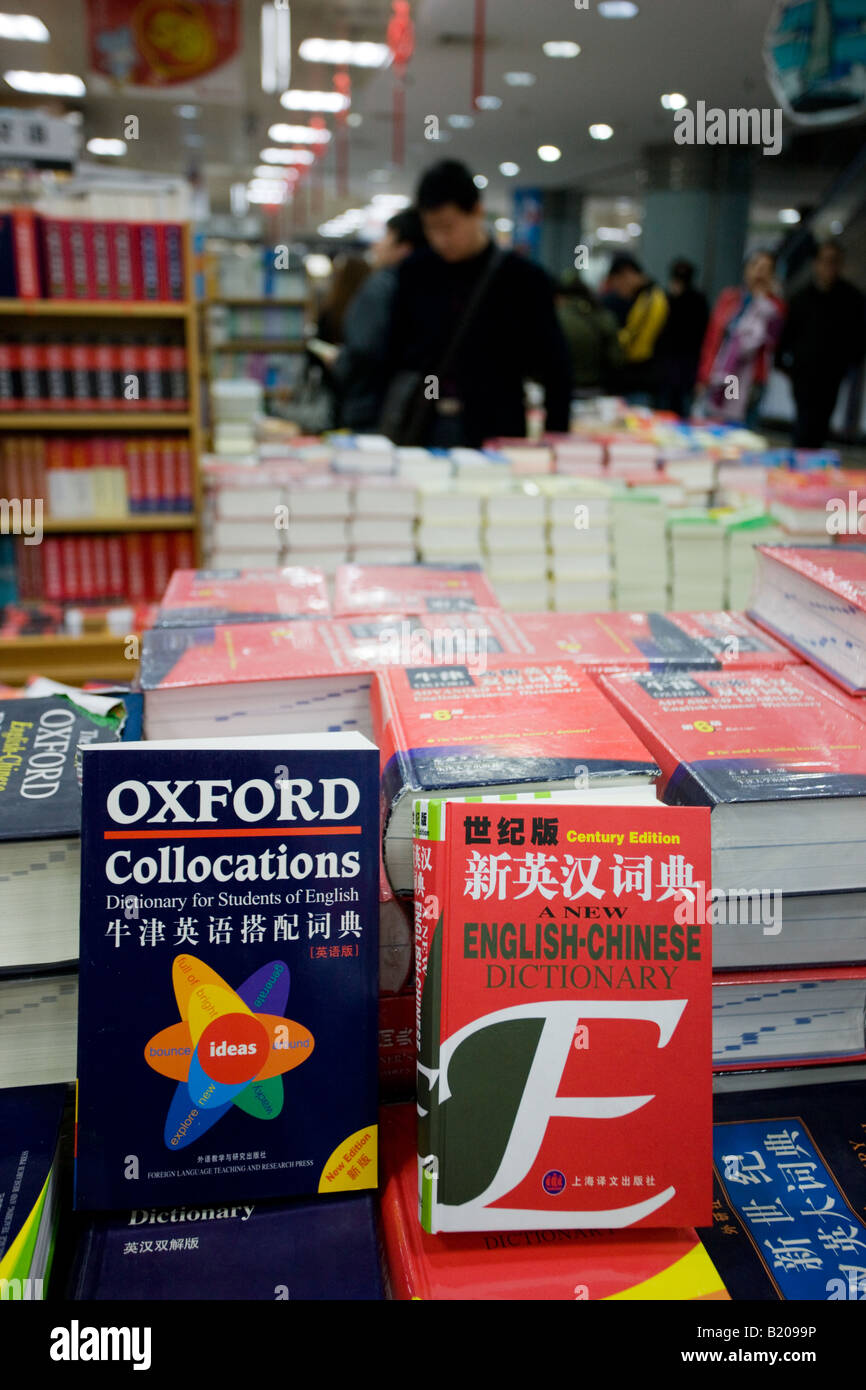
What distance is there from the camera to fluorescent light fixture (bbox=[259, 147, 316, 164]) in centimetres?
1251

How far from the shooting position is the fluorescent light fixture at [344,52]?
25.8 ft

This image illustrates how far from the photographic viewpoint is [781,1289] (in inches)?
32.9

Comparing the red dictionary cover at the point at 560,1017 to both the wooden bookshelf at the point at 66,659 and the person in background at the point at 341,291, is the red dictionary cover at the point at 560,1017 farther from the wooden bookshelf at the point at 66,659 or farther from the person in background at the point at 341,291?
the person in background at the point at 341,291

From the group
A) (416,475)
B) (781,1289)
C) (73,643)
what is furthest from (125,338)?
A: (781,1289)

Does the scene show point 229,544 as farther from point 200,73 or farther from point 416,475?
point 200,73

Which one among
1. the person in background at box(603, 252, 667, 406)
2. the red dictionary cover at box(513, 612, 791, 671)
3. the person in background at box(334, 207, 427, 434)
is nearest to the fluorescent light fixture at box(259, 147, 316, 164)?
the person in background at box(603, 252, 667, 406)

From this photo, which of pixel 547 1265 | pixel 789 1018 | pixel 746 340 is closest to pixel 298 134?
pixel 746 340

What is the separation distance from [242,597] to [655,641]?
0.60m

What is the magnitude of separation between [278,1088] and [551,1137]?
9.1 inches

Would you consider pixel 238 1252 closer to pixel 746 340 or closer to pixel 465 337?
pixel 465 337

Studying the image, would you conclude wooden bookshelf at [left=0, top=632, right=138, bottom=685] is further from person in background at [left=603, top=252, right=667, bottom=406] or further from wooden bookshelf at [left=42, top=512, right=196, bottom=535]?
person in background at [left=603, top=252, right=667, bottom=406]

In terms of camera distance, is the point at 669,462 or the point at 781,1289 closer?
the point at 781,1289

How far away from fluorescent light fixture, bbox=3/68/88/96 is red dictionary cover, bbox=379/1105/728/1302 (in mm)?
10508
